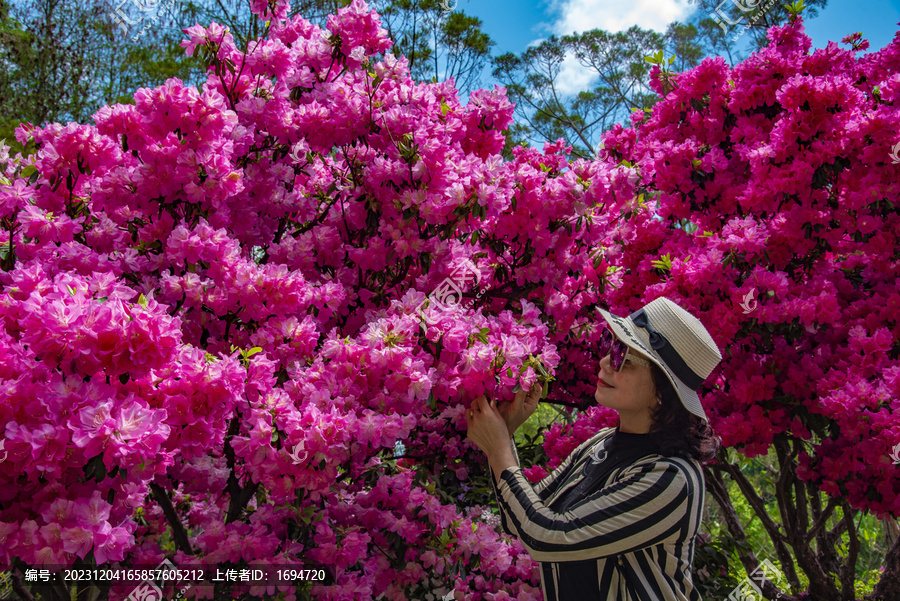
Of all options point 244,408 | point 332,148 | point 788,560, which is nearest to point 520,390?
point 244,408

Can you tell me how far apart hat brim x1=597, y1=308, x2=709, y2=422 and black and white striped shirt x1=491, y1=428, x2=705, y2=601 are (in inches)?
5.8

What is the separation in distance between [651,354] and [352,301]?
1.33m

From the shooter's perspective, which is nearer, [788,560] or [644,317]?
[644,317]

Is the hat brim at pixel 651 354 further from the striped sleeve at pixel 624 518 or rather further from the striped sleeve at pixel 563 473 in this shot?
the striped sleeve at pixel 563 473

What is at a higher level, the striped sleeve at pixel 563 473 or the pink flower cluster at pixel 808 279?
the pink flower cluster at pixel 808 279

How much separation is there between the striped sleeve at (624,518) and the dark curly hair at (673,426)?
0.09 meters

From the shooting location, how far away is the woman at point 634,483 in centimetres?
145

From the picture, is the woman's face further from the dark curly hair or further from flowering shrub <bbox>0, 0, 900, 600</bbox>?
flowering shrub <bbox>0, 0, 900, 600</bbox>

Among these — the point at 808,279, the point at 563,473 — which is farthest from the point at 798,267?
the point at 563,473

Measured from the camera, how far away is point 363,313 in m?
2.54

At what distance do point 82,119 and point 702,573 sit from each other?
11.4 meters

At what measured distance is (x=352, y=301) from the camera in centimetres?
252

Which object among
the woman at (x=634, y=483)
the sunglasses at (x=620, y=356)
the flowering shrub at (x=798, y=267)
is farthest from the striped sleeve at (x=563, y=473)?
the flowering shrub at (x=798, y=267)

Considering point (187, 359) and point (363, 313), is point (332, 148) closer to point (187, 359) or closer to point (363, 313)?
point (363, 313)
